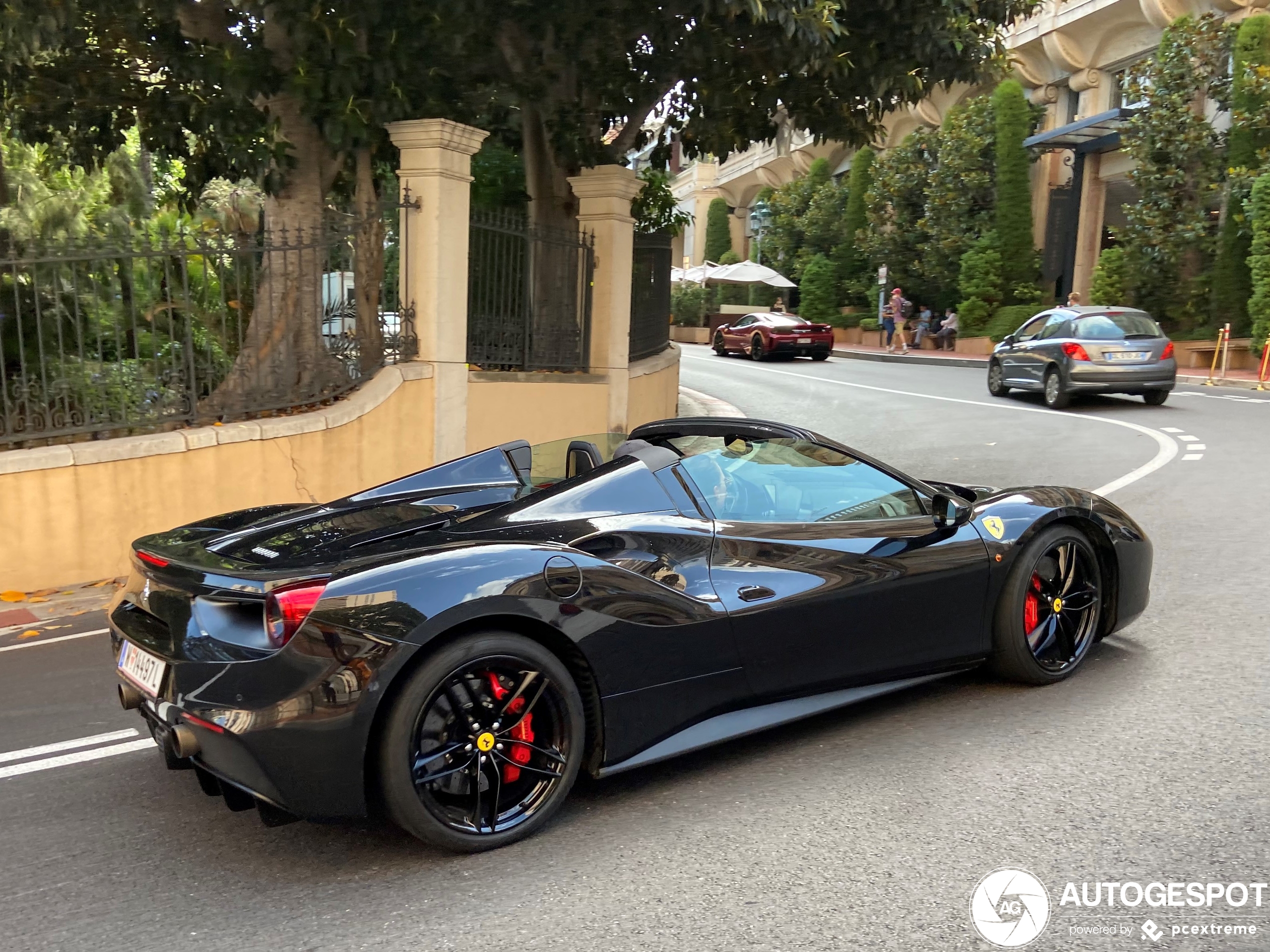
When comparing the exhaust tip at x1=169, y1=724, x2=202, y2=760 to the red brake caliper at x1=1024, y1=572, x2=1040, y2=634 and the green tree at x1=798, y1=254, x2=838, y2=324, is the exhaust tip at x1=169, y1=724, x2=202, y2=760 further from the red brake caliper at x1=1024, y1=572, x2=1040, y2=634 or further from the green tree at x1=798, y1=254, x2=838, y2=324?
the green tree at x1=798, y1=254, x2=838, y2=324

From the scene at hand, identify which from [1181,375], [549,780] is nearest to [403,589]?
[549,780]

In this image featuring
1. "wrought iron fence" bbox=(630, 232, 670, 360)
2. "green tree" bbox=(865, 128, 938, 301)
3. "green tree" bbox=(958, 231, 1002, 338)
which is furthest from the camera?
"green tree" bbox=(865, 128, 938, 301)

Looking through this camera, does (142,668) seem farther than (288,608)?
Yes

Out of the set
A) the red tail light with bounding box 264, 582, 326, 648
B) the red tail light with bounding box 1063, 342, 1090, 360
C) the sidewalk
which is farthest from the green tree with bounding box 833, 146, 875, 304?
the red tail light with bounding box 264, 582, 326, 648

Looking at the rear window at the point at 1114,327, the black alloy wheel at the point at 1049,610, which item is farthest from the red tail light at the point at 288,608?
the rear window at the point at 1114,327

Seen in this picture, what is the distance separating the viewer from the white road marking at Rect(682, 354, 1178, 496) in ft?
32.8

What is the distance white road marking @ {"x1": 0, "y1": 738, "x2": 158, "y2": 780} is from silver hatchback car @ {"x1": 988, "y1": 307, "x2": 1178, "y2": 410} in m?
14.7

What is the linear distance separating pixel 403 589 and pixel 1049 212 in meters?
32.8

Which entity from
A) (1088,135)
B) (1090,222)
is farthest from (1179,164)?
(1090,222)

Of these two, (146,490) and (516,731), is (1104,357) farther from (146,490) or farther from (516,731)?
(516,731)

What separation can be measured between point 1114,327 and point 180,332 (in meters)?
13.1

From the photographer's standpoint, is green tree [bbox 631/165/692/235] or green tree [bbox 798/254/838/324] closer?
green tree [bbox 631/165/692/235]

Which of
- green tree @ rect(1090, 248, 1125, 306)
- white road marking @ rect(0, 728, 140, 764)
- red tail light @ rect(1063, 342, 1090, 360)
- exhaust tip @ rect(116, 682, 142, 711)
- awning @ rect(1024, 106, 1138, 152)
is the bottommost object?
white road marking @ rect(0, 728, 140, 764)

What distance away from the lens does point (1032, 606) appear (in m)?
4.68
